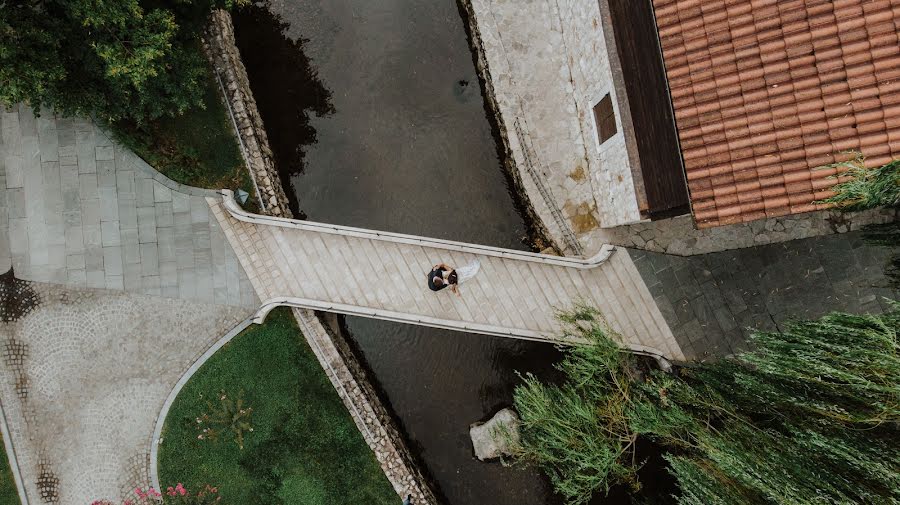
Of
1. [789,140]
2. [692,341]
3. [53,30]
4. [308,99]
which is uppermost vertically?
[53,30]

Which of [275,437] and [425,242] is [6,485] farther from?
[425,242]

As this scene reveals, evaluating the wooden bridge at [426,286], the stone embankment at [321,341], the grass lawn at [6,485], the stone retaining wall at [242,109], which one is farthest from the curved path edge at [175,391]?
the grass lawn at [6,485]

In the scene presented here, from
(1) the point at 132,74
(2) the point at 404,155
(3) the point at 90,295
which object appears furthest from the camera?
(2) the point at 404,155

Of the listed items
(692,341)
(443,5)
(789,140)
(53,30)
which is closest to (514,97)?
(443,5)

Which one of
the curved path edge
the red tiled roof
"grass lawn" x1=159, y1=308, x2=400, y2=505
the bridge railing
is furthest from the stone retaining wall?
the red tiled roof

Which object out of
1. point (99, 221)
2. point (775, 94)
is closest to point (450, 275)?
point (775, 94)

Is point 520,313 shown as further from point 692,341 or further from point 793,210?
point 793,210
